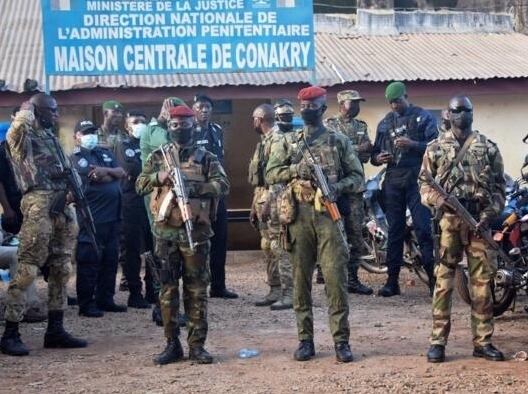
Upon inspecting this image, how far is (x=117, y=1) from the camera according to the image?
1205 cm

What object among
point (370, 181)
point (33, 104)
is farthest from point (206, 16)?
point (33, 104)

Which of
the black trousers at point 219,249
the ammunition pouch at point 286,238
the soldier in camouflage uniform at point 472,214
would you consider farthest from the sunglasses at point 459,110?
the black trousers at point 219,249

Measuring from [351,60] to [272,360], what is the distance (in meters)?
9.64

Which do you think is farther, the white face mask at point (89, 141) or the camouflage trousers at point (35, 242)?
the white face mask at point (89, 141)

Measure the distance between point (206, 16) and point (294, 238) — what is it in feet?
17.7

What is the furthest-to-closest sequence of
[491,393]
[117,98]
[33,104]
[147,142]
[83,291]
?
[117,98], [83,291], [147,142], [33,104], [491,393]

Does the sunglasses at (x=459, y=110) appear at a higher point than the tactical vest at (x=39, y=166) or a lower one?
higher

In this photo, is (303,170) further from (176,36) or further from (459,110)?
(176,36)

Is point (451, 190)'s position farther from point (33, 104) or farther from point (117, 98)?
point (117, 98)

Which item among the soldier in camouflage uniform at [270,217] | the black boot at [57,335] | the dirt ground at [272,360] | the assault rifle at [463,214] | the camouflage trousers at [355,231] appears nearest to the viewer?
the dirt ground at [272,360]

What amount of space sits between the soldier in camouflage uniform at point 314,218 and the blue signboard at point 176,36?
4.83 m

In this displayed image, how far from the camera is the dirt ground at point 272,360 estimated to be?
22.0 feet

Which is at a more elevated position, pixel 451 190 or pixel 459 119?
pixel 459 119

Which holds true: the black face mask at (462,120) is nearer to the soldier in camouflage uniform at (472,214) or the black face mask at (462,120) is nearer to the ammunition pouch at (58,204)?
the soldier in camouflage uniform at (472,214)
